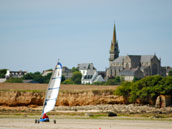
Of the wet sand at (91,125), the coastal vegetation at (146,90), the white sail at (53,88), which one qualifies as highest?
the coastal vegetation at (146,90)

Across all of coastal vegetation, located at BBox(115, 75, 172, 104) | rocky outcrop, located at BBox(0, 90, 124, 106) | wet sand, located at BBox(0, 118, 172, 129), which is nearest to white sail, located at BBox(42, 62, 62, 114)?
wet sand, located at BBox(0, 118, 172, 129)

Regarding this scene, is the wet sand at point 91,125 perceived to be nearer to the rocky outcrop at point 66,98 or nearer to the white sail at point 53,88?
the white sail at point 53,88

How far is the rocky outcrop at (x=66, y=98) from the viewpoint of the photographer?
64.2 metres

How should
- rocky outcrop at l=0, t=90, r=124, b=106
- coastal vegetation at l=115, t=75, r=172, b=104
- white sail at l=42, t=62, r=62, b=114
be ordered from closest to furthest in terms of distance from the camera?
white sail at l=42, t=62, r=62, b=114 → coastal vegetation at l=115, t=75, r=172, b=104 → rocky outcrop at l=0, t=90, r=124, b=106

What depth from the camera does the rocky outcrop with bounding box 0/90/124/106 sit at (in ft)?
211

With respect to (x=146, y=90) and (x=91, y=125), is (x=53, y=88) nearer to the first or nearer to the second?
(x=91, y=125)

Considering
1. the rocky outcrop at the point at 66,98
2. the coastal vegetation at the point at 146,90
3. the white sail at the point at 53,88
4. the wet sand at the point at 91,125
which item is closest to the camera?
the white sail at the point at 53,88

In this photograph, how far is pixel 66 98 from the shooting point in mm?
64750

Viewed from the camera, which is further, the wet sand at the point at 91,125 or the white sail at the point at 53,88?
the wet sand at the point at 91,125

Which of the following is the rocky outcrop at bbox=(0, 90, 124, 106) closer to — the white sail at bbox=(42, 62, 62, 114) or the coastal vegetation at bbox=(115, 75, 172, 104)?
the coastal vegetation at bbox=(115, 75, 172, 104)

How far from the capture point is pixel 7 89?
2672 inches

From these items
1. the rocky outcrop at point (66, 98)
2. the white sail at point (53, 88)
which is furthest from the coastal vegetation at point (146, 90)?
the white sail at point (53, 88)

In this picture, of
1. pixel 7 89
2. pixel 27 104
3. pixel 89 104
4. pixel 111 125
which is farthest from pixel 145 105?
pixel 111 125

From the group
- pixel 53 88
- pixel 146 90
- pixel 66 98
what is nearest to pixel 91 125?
pixel 53 88
